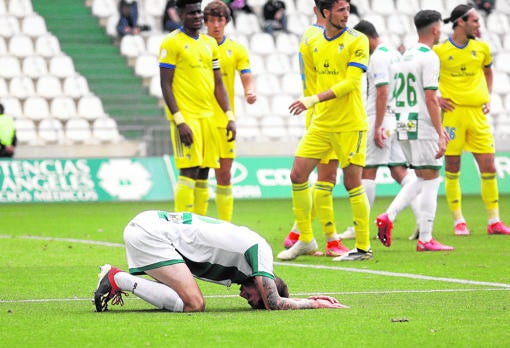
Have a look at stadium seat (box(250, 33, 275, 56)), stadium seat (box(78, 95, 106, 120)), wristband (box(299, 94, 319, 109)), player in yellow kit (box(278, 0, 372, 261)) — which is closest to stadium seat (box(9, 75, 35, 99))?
stadium seat (box(78, 95, 106, 120))

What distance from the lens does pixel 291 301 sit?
23.0ft

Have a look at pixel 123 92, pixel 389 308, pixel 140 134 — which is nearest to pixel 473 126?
pixel 389 308

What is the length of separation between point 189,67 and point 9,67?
45.9 ft

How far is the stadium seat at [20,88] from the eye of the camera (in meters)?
24.0

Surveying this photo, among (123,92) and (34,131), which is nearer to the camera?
(34,131)

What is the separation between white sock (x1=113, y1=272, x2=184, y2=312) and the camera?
22.8 ft

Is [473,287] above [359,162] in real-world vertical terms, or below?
below

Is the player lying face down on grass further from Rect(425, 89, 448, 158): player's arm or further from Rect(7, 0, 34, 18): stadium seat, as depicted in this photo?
Rect(7, 0, 34, 18): stadium seat

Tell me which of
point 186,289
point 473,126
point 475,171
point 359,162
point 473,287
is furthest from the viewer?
point 475,171

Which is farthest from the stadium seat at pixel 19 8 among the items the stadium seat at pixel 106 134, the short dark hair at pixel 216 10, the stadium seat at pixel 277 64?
the short dark hair at pixel 216 10

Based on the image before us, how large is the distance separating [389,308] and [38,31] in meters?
19.6

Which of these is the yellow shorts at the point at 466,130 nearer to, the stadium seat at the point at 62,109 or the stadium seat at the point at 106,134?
the stadium seat at the point at 106,134

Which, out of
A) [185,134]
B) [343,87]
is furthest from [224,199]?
[343,87]

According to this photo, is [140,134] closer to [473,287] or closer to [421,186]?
[421,186]
